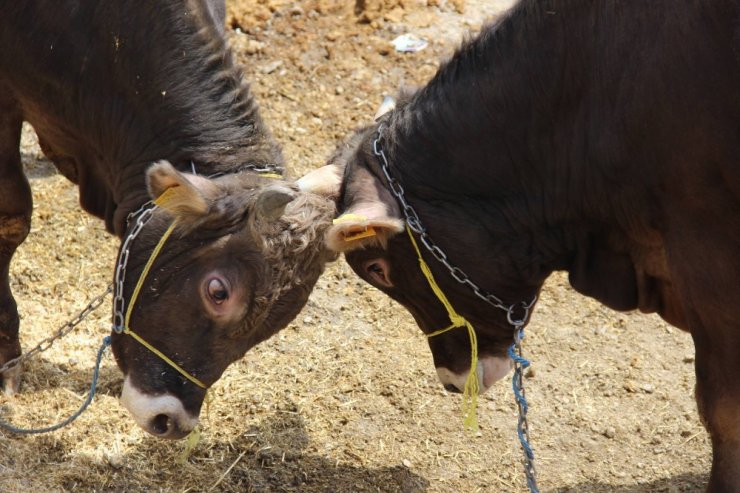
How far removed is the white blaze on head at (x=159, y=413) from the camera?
514 cm

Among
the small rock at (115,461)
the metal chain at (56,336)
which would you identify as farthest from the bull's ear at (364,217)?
the small rock at (115,461)

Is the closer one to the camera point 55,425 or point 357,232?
point 357,232

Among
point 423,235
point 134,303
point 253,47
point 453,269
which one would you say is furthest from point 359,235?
point 253,47

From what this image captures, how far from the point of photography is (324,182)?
5.18 m

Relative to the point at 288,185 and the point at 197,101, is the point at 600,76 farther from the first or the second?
the point at 197,101

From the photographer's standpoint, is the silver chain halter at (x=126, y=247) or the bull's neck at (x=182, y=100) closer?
the silver chain halter at (x=126, y=247)

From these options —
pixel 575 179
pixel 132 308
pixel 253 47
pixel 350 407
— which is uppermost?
pixel 575 179

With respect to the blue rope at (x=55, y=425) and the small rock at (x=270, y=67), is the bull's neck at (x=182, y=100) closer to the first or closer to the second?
the blue rope at (x=55, y=425)

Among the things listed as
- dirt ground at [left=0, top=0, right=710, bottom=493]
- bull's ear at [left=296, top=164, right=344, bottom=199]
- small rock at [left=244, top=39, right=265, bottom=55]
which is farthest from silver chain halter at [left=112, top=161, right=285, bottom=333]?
small rock at [left=244, top=39, right=265, bottom=55]

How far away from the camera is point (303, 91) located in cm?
916

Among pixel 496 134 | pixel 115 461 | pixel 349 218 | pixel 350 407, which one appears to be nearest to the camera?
pixel 349 218

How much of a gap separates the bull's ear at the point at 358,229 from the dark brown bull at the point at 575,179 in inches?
0.5

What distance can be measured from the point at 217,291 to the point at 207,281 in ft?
0.24

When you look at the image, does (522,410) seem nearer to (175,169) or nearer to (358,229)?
(358,229)
